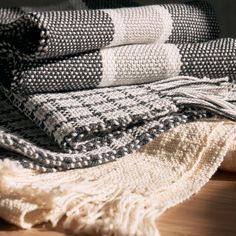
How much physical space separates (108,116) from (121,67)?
10cm

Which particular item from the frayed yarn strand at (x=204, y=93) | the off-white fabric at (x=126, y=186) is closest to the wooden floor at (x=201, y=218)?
the off-white fabric at (x=126, y=186)

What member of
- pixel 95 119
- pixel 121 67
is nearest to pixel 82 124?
pixel 95 119

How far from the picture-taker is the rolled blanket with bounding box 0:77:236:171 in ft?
1.73

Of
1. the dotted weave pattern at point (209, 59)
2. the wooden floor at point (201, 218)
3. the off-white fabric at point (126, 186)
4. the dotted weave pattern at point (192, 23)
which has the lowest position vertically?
the wooden floor at point (201, 218)

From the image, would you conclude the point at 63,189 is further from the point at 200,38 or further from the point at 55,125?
the point at 200,38

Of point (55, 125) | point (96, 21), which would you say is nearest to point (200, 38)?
point (96, 21)

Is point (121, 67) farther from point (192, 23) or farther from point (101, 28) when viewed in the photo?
point (192, 23)

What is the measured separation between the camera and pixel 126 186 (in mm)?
490

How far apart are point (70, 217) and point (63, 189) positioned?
0.08 feet

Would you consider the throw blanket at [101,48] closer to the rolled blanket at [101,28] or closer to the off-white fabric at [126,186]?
the rolled blanket at [101,28]

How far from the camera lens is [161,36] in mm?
705

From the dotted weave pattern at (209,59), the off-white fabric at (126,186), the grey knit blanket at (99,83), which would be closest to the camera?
the off-white fabric at (126,186)

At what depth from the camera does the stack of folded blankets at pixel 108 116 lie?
455 mm

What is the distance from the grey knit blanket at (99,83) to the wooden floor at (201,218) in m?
0.09
